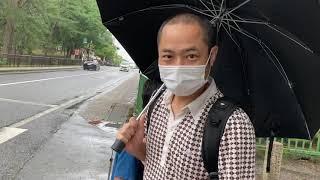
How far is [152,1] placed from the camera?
2738 mm

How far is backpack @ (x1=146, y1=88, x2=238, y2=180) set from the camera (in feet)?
6.84

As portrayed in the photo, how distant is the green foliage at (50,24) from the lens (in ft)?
160

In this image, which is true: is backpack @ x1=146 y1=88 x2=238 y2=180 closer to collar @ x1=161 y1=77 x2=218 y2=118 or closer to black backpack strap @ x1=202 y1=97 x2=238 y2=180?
black backpack strap @ x1=202 y1=97 x2=238 y2=180

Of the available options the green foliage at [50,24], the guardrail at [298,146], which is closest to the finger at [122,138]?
the guardrail at [298,146]

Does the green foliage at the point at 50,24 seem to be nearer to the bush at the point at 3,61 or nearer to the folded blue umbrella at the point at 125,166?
the bush at the point at 3,61

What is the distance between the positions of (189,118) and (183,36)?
33 cm

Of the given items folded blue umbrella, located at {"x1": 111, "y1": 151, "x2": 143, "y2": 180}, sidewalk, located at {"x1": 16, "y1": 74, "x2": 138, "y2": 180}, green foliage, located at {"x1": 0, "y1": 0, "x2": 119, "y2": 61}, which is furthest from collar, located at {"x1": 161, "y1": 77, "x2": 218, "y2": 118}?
green foliage, located at {"x1": 0, "y1": 0, "x2": 119, "y2": 61}

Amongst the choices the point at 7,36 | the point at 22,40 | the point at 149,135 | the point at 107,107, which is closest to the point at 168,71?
the point at 149,135

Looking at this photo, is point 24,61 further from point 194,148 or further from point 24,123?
point 194,148

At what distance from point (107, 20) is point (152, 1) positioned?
0.96 feet

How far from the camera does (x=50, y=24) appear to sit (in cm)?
6053

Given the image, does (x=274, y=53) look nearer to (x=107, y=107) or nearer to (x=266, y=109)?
(x=266, y=109)

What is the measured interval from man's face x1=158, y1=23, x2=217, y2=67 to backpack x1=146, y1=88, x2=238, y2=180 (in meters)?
0.23

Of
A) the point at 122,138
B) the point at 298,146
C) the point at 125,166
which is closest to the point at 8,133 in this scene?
the point at 298,146
